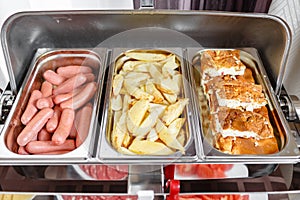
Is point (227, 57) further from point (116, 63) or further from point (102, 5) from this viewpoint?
point (102, 5)

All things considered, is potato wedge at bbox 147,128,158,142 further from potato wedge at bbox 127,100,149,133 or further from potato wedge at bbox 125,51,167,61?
potato wedge at bbox 125,51,167,61

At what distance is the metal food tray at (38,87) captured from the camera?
91 centimetres

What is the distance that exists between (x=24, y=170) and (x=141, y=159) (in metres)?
0.34

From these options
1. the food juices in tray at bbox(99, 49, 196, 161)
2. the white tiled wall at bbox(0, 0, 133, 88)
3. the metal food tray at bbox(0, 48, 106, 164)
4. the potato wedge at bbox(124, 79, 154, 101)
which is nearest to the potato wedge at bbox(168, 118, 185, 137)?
the food juices in tray at bbox(99, 49, 196, 161)

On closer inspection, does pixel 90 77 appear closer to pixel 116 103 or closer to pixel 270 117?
pixel 116 103

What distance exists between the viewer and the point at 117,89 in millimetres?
1094

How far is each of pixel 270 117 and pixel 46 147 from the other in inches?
24.7

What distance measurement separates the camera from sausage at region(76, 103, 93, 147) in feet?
3.21

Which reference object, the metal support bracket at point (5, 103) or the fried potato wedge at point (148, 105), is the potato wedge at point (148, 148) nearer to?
the fried potato wedge at point (148, 105)

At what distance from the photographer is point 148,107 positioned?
1034mm

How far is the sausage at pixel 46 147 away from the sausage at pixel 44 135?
0.03 metres

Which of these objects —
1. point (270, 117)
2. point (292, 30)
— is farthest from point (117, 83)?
point (292, 30)

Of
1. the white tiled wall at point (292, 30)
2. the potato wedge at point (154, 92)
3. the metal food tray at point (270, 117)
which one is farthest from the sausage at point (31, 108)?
the white tiled wall at point (292, 30)

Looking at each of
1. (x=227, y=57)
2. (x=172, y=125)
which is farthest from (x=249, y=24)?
(x=172, y=125)
